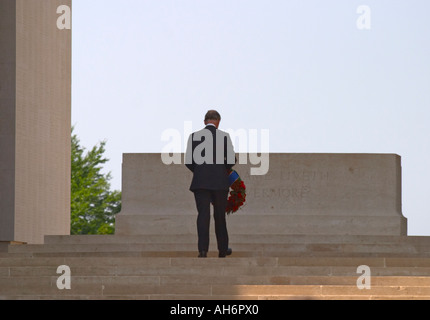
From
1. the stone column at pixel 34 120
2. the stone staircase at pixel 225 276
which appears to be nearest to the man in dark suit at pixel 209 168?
the stone staircase at pixel 225 276

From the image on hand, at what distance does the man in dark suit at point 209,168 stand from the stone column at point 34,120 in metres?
6.74

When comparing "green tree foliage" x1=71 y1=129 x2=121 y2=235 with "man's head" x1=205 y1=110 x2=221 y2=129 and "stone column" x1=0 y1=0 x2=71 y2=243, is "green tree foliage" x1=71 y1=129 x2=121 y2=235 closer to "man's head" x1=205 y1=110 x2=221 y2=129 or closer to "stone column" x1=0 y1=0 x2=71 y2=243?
"stone column" x1=0 y1=0 x2=71 y2=243

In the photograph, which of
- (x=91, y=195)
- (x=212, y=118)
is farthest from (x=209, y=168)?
(x=91, y=195)

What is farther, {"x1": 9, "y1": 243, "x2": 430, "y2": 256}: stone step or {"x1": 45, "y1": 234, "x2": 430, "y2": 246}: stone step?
{"x1": 45, "y1": 234, "x2": 430, "y2": 246}: stone step

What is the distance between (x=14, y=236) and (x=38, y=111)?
7.76 feet

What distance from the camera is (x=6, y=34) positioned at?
20.0m

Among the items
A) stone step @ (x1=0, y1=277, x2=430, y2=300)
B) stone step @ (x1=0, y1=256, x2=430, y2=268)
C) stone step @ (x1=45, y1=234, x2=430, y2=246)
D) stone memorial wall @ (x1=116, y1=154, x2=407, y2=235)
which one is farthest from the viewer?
stone memorial wall @ (x1=116, y1=154, x2=407, y2=235)

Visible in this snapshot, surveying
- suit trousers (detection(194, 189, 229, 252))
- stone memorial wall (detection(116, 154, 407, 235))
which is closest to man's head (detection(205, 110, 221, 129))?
suit trousers (detection(194, 189, 229, 252))

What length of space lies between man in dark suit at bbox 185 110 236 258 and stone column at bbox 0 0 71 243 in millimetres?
6735

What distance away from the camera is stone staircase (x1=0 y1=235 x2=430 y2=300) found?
39.2 feet

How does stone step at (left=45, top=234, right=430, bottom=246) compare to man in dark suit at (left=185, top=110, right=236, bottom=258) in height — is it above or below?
below
